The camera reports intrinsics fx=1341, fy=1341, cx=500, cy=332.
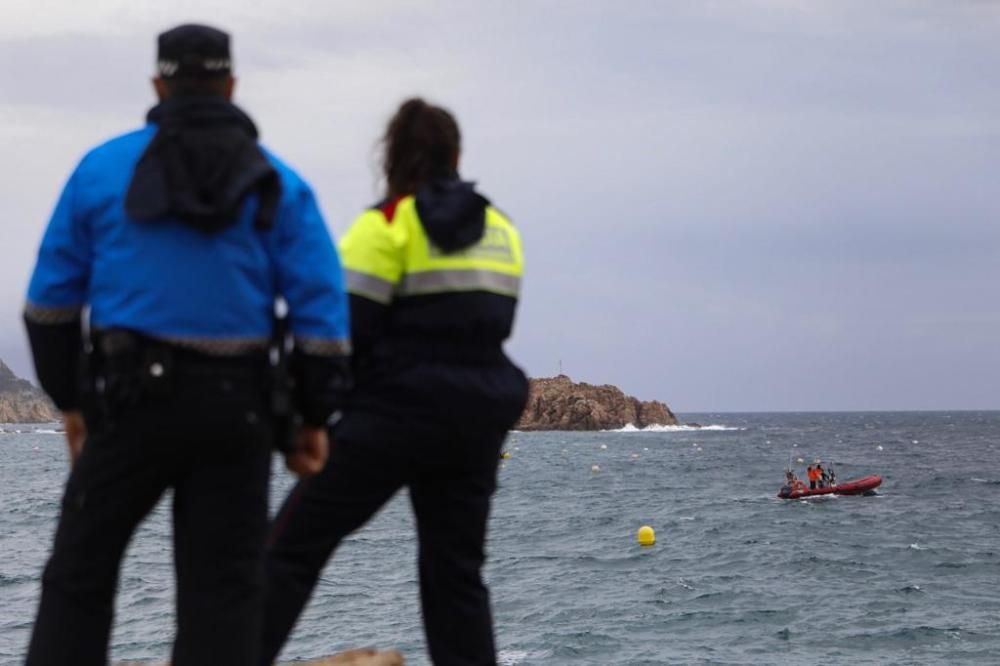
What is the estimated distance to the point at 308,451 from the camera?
3248 millimetres

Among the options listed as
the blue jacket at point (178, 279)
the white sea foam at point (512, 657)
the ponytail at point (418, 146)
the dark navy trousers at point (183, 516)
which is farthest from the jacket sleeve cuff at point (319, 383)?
the white sea foam at point (512, 657)

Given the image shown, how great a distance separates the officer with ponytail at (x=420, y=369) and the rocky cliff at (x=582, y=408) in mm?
131938

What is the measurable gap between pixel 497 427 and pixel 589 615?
2140 cm

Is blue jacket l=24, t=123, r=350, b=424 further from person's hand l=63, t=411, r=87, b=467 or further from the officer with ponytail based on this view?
the officer with ponytail

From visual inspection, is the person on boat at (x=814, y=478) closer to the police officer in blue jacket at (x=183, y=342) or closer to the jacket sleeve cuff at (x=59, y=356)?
the police officer in blue jacket at (x=183, y=342)

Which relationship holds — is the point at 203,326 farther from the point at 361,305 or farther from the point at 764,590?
the point at 764,590

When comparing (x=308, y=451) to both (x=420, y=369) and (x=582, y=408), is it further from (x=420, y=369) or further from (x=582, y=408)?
(x=582, y=408)

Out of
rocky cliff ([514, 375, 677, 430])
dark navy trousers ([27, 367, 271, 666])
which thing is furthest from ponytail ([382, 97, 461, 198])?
rocky cliff ([514, 375, 677, 430])

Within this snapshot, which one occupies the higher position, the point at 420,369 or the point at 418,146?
the point at 418,146

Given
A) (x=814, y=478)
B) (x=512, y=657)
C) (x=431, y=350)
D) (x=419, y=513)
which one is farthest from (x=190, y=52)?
(x=814, y=478)

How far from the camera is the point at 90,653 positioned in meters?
3.07

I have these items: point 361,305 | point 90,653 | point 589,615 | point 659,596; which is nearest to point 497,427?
point 361,305

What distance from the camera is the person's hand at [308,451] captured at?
3201 mm

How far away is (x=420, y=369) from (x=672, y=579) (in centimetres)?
2654
